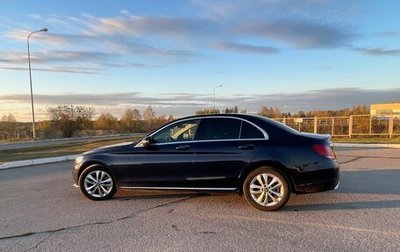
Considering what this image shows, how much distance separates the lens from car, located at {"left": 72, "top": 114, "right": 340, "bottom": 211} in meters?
6.30

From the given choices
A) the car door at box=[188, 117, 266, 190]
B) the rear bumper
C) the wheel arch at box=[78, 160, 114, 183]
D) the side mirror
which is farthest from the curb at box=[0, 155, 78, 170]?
the rear bumper

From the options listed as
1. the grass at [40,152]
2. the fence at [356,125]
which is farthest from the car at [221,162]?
the fence at [356,125]

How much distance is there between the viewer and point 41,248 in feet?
15.6

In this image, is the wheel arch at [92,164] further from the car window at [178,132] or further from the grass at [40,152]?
the grass at [40,152]

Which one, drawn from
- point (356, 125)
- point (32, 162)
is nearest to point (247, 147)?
point (32, 162)

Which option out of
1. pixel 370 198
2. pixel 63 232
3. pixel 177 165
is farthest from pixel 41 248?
pixel 370 198

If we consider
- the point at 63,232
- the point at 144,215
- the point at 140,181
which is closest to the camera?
the point at 63,232

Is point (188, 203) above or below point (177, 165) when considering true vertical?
below

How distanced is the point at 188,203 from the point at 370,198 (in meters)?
3.32

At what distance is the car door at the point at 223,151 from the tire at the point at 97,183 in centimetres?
169

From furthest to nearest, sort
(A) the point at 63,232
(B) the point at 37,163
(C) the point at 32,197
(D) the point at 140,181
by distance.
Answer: (B) the point at 37,163
(C) the point at 32,197
(D) the point at 140,181
(A) the point at 63,232

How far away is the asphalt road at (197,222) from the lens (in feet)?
15.6

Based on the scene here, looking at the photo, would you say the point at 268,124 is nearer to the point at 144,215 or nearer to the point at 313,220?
the point at 313,220

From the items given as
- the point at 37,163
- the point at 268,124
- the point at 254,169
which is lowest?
the point at 37,163
